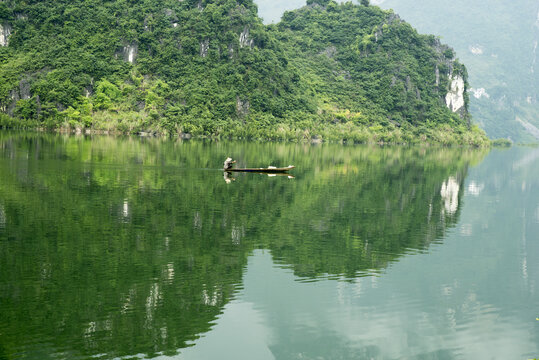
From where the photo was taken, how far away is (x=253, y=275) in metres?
18.2

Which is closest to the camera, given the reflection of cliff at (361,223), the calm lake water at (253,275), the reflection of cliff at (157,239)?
the calm lake water at (253,275)

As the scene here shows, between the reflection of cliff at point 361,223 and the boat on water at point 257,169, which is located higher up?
the boat on water at point 257,169

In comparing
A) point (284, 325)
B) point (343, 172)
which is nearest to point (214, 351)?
point (284, 325)

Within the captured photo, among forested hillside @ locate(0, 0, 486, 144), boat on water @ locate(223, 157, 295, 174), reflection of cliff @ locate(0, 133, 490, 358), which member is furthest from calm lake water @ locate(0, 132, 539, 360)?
forested hillside @ locate(0, 0, 486, 144)

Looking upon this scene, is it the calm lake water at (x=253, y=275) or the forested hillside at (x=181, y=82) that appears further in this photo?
the forested hillside at (x=181, y=82)

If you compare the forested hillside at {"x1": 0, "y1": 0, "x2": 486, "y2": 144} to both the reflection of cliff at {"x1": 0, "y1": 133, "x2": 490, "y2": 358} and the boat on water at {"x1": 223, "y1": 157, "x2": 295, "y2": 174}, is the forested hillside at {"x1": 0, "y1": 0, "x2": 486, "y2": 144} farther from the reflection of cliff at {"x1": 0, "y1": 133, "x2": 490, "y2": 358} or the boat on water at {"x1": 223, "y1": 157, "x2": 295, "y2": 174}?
the reflection of cliff at {"x1": 0, "y1": 133, "x2": 490, "y2": 358}

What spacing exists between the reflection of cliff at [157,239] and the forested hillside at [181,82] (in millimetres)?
85250

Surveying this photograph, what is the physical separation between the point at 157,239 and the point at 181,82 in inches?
5178

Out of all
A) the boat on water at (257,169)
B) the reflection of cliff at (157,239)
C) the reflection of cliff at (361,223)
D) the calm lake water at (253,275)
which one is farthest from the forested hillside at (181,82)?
the calm lake water at (253,275)

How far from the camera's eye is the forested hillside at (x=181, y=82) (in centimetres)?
12594

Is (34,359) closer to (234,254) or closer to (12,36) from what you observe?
(234,254)

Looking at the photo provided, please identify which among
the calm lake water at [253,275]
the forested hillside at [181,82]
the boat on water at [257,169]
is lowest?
the calm lake water at [253,275]

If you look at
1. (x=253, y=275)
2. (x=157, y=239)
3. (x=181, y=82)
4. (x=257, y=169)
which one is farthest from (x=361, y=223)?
(x=181, y=82)

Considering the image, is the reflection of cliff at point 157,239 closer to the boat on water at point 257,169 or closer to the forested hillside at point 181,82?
the boat on water at point 257,169
